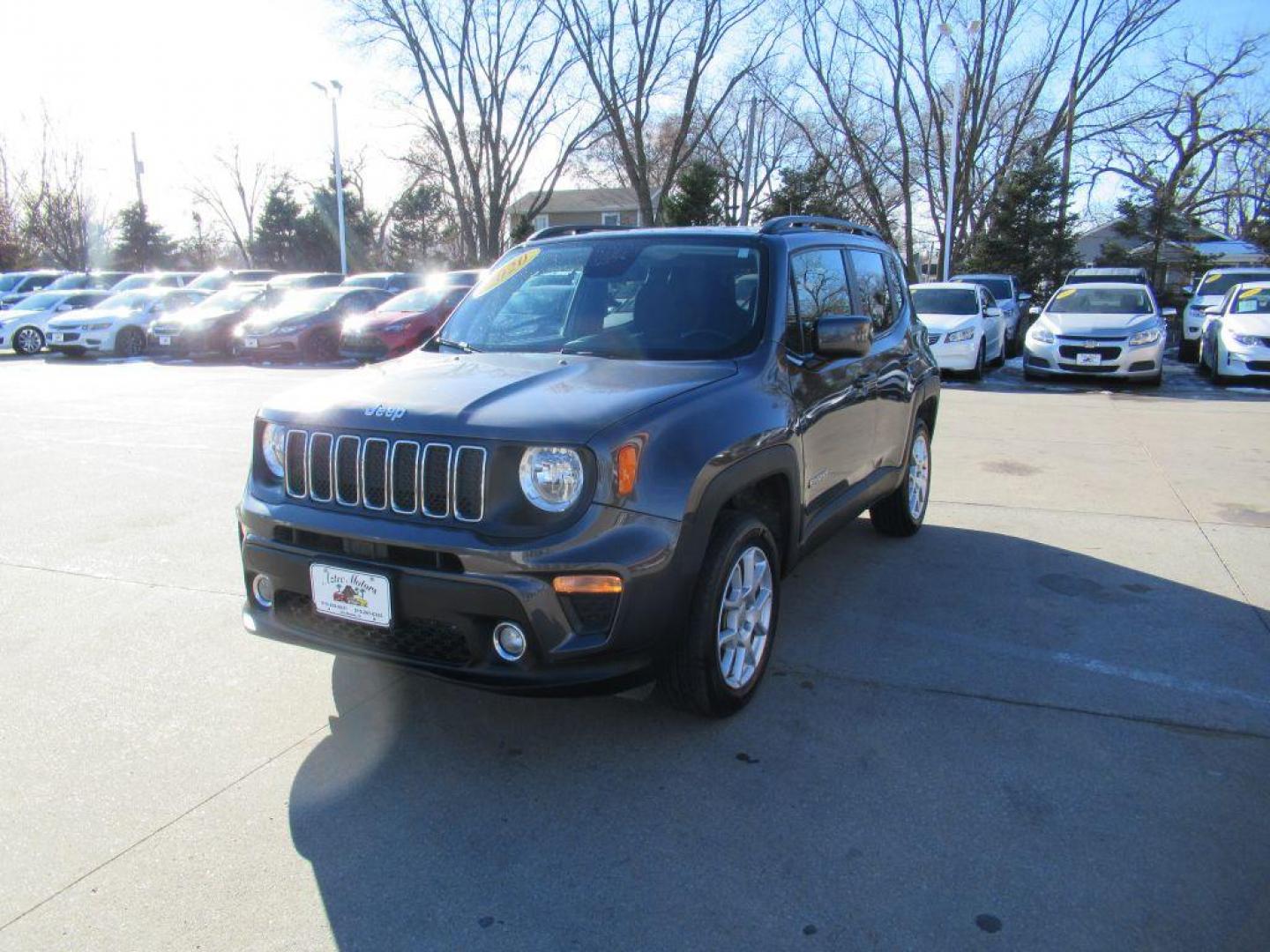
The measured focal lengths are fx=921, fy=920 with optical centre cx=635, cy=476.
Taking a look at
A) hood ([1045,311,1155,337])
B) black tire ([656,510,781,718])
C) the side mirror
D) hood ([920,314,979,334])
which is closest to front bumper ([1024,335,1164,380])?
hood ([1045,311,1155,337])

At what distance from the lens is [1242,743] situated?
328cm

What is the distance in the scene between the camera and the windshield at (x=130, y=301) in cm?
2039

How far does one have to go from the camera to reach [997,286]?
20000 millimetres

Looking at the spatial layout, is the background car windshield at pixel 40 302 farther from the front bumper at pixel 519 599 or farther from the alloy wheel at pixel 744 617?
the alloy wheel at pixel 744 617

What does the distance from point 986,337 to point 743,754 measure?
1394 cm

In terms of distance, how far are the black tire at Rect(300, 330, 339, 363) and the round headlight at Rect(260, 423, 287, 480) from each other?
15266 millimetres

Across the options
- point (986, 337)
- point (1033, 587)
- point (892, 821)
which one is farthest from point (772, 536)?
point (986, 337)

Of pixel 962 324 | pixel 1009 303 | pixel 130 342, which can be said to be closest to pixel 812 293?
pixel 962 324

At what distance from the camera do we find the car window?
193 inches

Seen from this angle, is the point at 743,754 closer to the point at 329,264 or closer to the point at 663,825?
the point at 663,825

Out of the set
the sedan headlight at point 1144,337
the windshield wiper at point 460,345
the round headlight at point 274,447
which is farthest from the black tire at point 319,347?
the round headlight at point 274,447

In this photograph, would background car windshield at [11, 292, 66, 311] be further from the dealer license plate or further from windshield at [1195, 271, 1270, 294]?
windshield at [1195, 271, 1270, 294]

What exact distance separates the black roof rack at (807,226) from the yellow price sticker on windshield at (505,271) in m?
1.17

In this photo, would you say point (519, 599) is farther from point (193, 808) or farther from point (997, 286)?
point (997, 286)
